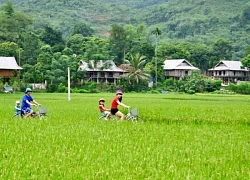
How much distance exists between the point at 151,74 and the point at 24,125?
212 ft

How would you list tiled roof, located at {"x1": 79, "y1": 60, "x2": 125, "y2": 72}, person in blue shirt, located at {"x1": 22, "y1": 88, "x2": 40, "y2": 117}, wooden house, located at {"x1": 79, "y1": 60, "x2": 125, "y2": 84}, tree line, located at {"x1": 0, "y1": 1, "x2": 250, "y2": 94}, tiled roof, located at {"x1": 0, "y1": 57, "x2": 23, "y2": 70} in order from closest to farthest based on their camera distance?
person in blue shirt, located at {"x1": 22, "y1": 88, "x2": 40, "y2": 117} → tiled roof, located at {"x1": 0, "y1": 57, "x2": 23, "y2": 70} → tree line, located at {"x1": 0, "y1": 1, "x2": 250, "y2": 94} → tiled roof, located at {"x1": 79, "y1": 60, "x2": 125, "y2": 72} → wooden house, located at {"x1": 79, "y1": 60, "x2": 125, "y2": 84}

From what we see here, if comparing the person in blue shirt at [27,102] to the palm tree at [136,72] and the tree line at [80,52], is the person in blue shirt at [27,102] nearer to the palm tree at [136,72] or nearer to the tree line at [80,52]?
the tree line at [80,52]

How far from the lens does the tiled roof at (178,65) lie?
285 ft

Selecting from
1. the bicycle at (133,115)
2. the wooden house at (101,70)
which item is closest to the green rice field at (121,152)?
the bicycle at (133,115)

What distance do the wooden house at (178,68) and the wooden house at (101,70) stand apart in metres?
11.5

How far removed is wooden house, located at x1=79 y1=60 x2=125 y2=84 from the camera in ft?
254

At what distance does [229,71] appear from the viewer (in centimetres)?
9094

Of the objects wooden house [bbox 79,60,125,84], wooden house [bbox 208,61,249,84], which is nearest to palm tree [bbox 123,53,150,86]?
wooden house [bbox 79,60,125,84]

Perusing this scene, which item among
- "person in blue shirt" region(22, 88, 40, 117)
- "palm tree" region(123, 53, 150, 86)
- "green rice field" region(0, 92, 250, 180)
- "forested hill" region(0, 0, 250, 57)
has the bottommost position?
"green rice field" region(0, 92, 250, 180)

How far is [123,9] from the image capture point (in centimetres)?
19538

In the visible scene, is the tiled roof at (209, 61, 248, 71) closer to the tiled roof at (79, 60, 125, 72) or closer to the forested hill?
the tiled roof at (79, 60, 125, 72)

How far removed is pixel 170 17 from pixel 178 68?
86707 mm

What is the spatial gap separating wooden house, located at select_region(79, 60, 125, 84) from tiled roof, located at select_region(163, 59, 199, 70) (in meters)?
11.3

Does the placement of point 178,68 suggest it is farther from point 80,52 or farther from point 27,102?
point 27,102
